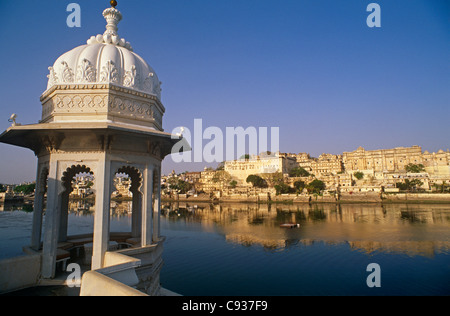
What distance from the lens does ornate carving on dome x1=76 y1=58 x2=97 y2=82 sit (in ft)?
21.3

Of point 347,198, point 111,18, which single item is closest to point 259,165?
point 347,198

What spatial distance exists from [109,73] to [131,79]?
0.52m

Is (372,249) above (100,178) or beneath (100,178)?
beneath

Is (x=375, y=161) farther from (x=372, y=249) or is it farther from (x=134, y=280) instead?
(x=134, y=280)

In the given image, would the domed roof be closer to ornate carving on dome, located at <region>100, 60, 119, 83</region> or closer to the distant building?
ornate carving on dome, located at <region>100, 60, 119, 83</region>

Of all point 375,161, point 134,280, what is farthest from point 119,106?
point 375,161

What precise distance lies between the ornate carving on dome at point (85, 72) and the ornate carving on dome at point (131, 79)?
0.70 m

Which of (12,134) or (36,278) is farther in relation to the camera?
(12,134)

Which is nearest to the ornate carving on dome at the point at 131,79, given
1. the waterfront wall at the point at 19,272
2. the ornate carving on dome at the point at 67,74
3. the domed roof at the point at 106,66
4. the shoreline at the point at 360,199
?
the domed roof at the point at 106,66

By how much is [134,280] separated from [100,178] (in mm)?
2547

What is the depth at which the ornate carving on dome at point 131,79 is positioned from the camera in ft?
22.3

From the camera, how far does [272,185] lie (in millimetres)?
84688

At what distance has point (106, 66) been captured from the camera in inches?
259

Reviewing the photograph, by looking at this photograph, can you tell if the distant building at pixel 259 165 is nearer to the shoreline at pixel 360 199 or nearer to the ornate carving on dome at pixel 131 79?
the shoreline at pixel 360 199
